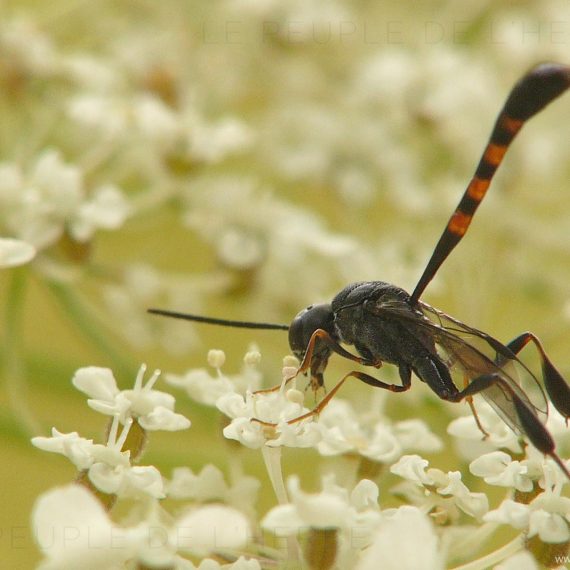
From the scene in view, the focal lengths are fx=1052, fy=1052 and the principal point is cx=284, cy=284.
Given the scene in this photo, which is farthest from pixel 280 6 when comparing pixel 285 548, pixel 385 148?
pixel 285 548

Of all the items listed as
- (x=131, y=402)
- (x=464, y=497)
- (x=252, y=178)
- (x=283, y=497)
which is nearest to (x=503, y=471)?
(x=464, y=497)

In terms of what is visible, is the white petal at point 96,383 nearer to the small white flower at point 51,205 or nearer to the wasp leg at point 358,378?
the wasp leg at point 358,378

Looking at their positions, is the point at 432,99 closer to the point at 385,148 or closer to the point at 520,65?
the point at 385,148

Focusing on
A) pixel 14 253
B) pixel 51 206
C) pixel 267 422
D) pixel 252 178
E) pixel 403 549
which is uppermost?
pixel 252 178

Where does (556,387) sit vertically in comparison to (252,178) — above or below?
below

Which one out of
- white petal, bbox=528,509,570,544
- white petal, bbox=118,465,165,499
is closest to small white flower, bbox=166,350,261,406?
white petal, bbox=118,465,165,499

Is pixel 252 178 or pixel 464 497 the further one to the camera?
pixel 252 178

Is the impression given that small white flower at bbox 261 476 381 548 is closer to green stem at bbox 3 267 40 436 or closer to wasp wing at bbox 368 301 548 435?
wasp wing at bbox 368 301 548 435

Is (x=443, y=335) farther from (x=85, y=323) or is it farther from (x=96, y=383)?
(x=85, y=323)
